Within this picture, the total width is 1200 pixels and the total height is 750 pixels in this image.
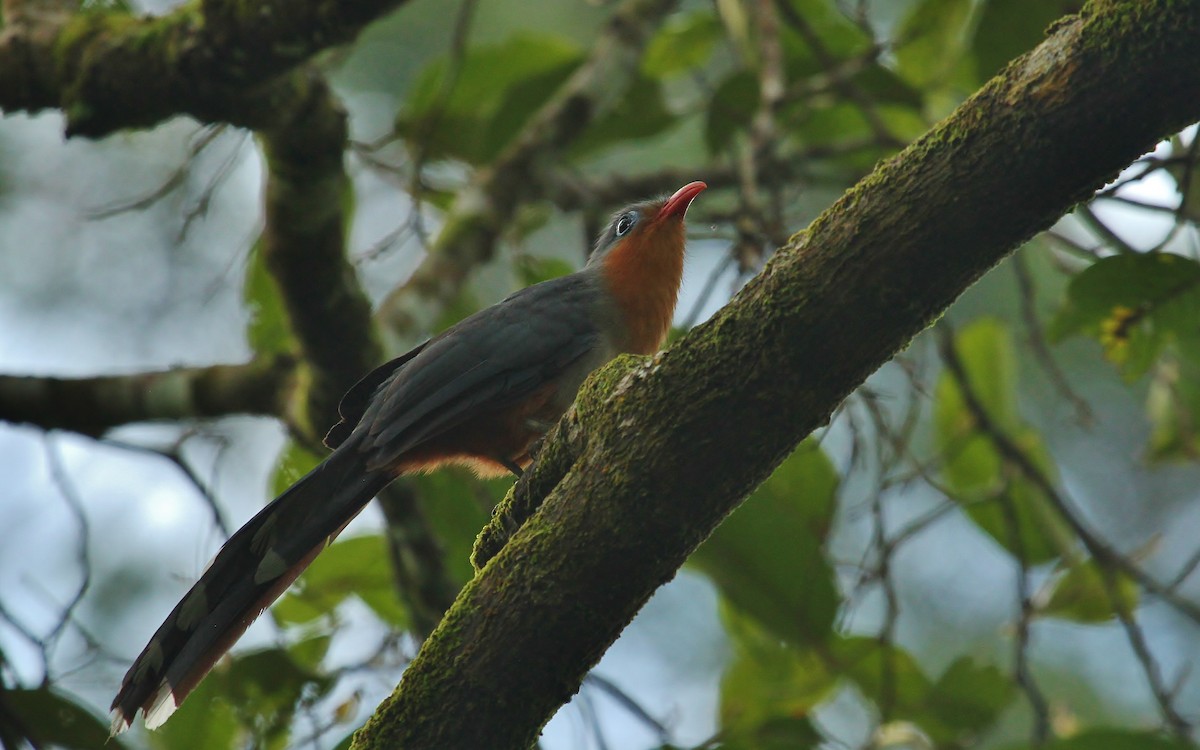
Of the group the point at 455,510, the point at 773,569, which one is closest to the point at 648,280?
the point at 773,569

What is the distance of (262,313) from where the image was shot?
5.67m

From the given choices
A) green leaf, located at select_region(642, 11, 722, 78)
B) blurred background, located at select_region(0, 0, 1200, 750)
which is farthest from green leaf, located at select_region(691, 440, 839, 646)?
green leaf, located at select_region(642, 11, 722, 78)

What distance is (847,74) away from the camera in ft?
19.5

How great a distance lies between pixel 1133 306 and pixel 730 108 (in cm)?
297

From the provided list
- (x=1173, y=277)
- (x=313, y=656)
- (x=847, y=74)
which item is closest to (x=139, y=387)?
(x=313, y=656)

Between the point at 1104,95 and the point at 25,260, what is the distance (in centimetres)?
1091

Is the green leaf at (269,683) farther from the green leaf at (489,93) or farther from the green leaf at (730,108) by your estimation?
the green leaf at (730,108)

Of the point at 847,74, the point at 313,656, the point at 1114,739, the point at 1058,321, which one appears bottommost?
the point at 1114,739

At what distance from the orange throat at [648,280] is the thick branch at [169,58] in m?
1.54

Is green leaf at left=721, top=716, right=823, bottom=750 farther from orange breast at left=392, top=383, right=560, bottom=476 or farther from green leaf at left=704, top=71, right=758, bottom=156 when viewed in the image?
green leaf at left=704, top=71, right=758, bottom=156

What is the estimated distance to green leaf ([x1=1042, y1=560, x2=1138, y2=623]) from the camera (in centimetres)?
488

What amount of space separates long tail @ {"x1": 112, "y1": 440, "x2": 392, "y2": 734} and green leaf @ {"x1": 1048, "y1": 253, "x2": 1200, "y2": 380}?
2.50 meters

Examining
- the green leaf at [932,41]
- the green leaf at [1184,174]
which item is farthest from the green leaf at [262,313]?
the green leaf at [1184,174]

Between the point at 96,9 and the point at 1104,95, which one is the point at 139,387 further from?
the point at 1104,95
